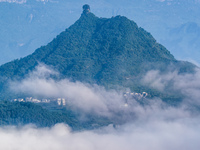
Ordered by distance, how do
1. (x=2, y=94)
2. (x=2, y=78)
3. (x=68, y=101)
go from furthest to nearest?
(x=2, y=78)
(x=2, y=94)
(x=68, y=101)

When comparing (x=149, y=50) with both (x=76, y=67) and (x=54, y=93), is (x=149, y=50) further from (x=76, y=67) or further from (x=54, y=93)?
(x=54, y=93)

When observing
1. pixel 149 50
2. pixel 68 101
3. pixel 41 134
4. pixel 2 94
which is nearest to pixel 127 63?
pixel 149 50

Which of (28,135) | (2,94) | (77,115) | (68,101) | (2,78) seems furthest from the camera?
(2,78)

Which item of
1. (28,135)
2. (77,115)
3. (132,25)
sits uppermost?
(132,25)

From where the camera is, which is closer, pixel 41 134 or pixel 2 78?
pixel 41 134

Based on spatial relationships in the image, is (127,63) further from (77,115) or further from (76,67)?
(77,115)

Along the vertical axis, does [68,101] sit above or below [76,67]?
below
